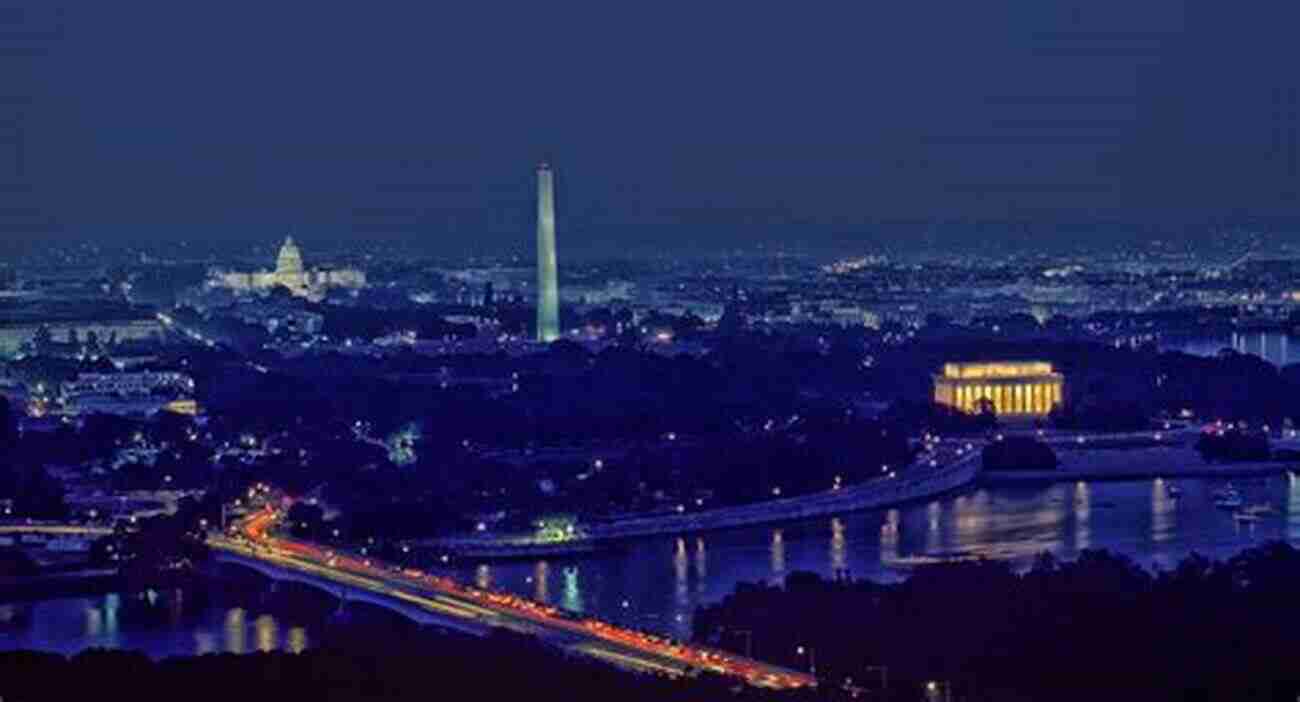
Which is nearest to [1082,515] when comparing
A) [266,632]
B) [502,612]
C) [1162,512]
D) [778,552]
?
[1162,512]

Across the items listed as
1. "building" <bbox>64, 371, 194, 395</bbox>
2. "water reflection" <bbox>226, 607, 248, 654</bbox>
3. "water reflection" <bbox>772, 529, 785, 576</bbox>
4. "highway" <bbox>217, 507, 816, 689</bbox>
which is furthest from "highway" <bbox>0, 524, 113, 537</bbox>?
"building" <bbox>64, 371, 194, 395</bbox>

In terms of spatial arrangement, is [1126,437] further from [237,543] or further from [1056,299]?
[1056,299]

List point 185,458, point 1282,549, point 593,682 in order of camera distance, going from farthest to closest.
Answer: point 185,458 < point 1282,549 < point 593,682

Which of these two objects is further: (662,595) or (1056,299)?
(1056,299)

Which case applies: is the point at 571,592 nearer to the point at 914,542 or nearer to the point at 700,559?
the point at 700,559

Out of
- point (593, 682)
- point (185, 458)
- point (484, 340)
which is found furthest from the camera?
point (484, 340)

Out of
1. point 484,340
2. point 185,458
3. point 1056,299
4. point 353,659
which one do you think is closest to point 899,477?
point 185,458
